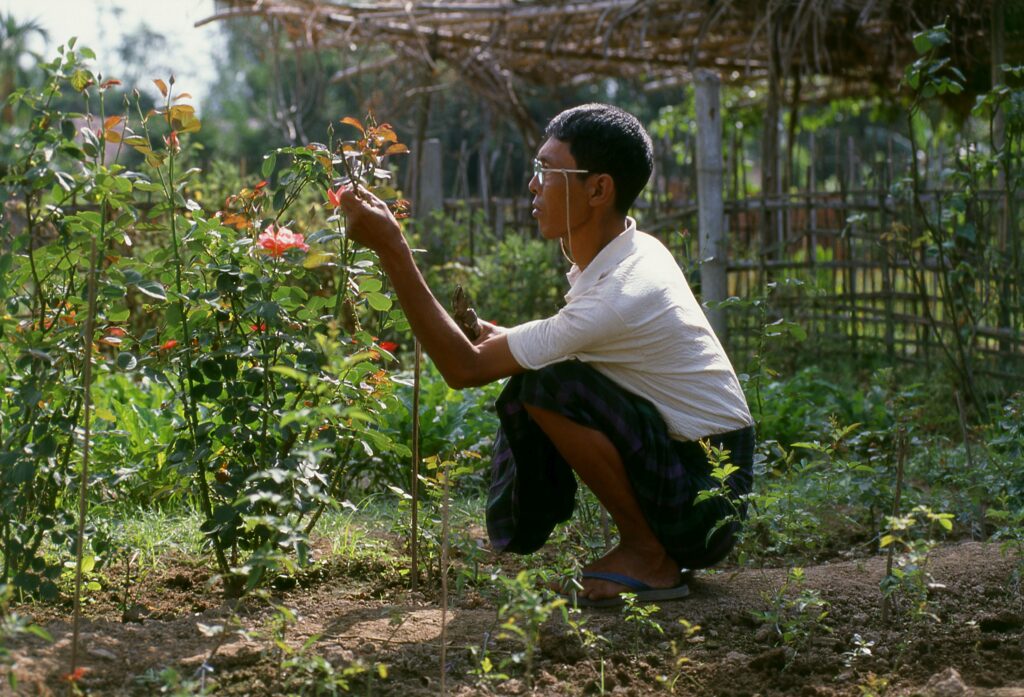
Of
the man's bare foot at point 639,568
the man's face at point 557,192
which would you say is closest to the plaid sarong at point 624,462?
the man's bare foot at point 639,568

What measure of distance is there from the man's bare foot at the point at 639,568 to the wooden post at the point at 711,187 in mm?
3840

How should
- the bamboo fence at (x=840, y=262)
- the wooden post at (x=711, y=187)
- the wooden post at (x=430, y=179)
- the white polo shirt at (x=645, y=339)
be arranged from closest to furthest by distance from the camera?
the white polo shirt at (x=645, y=339) < the bamboo fence at (x=840, y=262) < the wooden post at (x=711, y=187) < the wooden post at (x=430, y=179)

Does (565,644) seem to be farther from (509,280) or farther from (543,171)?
(509,280)

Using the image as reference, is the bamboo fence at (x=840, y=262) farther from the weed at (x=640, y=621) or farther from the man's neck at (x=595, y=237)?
the weed at (x=640, y=621)

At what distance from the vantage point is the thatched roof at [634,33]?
712 centimetres

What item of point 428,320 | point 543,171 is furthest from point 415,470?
point 543,171

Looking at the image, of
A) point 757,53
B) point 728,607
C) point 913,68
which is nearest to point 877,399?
point 913,68

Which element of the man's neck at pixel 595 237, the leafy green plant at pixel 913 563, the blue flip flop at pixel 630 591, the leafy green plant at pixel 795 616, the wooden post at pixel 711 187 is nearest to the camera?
the leafy green plant at pixel 913 563

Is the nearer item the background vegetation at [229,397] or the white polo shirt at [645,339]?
the background vegetation at [229,397]

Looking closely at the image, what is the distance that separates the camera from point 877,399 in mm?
5352

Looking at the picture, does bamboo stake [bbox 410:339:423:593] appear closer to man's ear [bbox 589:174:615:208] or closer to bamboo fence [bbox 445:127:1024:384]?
man's ear [bbox 589:174:615:208]

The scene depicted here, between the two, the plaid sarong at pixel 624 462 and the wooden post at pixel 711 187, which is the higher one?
the wooden post at pixel 711 187

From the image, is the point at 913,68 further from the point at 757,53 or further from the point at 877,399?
the point at 757,53

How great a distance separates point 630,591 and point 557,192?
1013 mm
